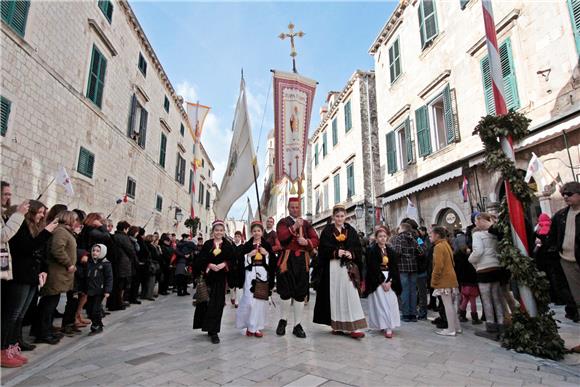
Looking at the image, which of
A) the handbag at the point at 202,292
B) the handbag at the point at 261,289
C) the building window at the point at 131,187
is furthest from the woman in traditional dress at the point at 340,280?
the building window at the point at 131,187

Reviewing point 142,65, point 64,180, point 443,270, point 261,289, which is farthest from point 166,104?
point 443,270

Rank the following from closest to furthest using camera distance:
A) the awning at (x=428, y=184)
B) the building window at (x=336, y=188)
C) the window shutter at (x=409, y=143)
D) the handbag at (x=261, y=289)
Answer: the handbag at (x=261, y=289) < the awning at (x=428, y=184) < the window shutter at (x=409, y=143) < the building window at (x=336, y=188)

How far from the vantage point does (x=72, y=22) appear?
10.2 m

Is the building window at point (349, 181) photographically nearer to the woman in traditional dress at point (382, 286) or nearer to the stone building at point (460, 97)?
the stone building at point (460, 97)

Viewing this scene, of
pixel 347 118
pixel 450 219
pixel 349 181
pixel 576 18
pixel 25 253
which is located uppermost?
pixel 347 118

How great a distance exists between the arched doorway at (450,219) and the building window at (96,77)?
12.8m

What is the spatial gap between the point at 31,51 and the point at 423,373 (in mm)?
10750

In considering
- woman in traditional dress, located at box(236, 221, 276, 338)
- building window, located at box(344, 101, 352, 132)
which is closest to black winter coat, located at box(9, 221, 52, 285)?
woman in traditional dress, located at box(236, 221, 276, 338)

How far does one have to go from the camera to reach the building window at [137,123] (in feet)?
49.3

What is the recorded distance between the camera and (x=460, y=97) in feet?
36.2

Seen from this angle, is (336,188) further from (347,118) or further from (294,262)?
(294,262)

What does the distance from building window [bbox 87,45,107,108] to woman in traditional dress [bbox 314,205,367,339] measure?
10466 millimetres

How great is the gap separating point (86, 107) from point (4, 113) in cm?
382

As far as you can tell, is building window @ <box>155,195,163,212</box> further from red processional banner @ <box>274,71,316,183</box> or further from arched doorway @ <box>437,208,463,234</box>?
arched doorway @ <box>437,208,463,234</box>
